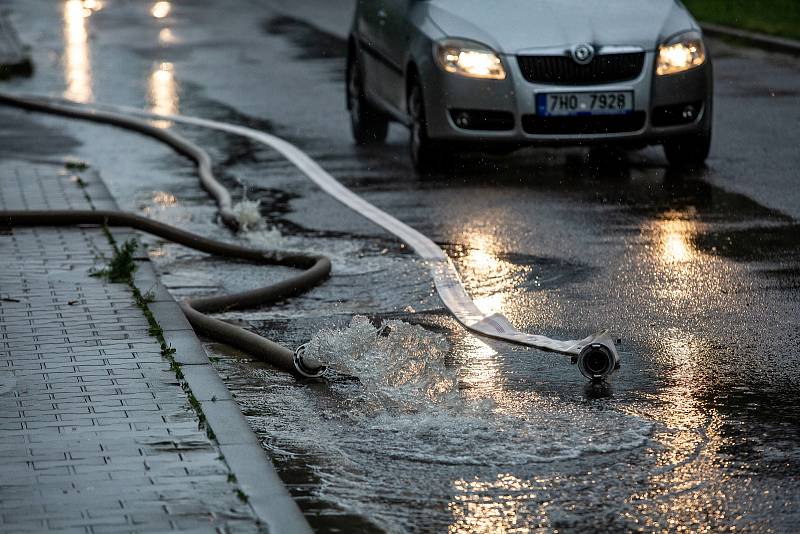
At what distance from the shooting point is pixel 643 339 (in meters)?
7.77

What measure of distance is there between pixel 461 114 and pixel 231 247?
352cm

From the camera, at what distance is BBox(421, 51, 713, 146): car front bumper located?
12.8 metres

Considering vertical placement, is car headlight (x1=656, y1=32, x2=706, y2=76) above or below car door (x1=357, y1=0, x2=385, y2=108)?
above

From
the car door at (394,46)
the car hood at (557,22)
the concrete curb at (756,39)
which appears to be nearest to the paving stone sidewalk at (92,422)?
the car hood at (557,22)

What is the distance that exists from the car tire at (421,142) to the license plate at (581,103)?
96 cm

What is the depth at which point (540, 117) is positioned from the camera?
1284 centimetres

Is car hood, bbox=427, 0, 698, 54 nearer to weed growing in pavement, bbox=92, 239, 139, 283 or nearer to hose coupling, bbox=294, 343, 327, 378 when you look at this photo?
weed growing in pavement, bbox=92, 239, 139, 283

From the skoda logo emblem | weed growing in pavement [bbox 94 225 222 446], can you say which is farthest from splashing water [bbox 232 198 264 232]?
the skoda logo emblem

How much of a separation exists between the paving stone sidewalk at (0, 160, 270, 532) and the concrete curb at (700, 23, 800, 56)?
13613mm

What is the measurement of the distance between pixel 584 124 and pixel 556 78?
0.39 metres

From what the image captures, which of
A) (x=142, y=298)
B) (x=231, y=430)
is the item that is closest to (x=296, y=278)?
(x=142, y=298)

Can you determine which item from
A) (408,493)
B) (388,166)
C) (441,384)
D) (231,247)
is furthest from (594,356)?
(388,166)

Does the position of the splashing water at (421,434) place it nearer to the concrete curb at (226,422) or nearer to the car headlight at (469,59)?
the concrete curb at (226,422)

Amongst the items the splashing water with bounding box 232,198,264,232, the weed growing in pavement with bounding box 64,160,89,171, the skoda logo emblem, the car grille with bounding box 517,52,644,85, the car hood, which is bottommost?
the weed growing in pavement with bounding box 64,160,89,171
